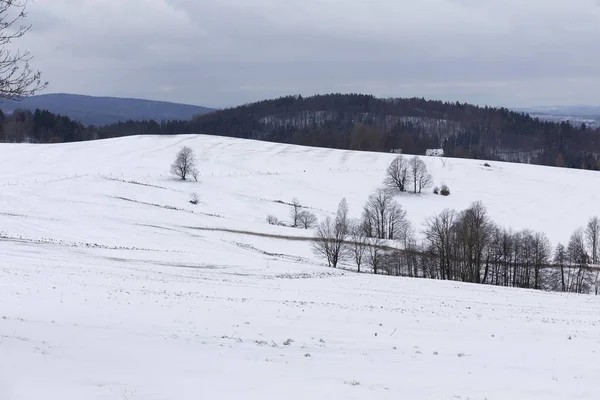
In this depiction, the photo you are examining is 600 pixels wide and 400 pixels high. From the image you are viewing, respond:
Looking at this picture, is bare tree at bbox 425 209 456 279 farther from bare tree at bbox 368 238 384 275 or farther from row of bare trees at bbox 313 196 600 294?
bare tree at bbox 368 238 384 275

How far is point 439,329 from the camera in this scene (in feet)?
63.1

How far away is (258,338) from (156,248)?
30.2 meters

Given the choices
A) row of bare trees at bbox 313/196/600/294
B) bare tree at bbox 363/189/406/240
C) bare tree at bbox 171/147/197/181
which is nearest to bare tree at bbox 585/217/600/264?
row of bare trees at bbox 313/196/600/294

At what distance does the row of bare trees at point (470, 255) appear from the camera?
52969 mm

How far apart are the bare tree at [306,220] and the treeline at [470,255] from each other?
5.49m

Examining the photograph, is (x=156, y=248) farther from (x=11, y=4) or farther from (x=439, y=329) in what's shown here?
(x=11, y=4)

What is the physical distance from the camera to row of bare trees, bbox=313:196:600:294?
5297 cm

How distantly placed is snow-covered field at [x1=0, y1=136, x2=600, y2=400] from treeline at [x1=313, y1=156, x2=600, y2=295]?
5.30 m

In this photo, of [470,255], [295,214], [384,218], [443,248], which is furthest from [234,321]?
[384,218]

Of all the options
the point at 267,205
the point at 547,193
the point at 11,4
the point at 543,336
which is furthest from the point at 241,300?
the point at 547,193

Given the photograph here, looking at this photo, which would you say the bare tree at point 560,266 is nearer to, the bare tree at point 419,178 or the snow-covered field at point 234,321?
the snow-covered field at point 234,321

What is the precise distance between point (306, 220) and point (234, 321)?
168 feet

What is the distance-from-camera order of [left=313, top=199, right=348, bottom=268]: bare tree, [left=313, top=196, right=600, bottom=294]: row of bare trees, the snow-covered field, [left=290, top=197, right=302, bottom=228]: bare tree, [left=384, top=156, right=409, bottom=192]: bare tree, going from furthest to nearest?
[left=384, top=156, right=409, bottom=192]: bare tree < [left=290, top=197, right=302, bottom=228]: bare tree < [left=313, top=196, right=600, bottom=294]: row of bare trees < [left=313, top=199, right=348, bottom=268]: bare tree < the snow-covered field

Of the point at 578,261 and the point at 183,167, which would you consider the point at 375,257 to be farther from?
the point at 183,167
